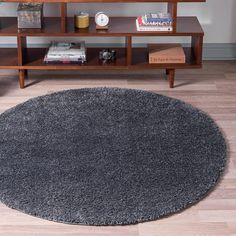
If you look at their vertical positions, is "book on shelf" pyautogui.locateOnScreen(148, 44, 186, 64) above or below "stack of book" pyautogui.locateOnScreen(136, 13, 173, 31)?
below

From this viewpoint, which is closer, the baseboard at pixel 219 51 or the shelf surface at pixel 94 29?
the shelf surface at pixel 94 29

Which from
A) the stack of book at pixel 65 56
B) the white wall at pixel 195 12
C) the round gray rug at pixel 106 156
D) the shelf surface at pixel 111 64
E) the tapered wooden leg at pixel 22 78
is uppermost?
the white wall at pixel 195 12

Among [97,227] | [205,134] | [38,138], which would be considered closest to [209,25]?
[205,134]

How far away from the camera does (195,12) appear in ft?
11.1

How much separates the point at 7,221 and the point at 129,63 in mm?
1190

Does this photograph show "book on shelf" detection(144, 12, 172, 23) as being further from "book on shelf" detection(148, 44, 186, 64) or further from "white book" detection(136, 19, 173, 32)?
"book on shelf" detection(148, 44, 186, 64)

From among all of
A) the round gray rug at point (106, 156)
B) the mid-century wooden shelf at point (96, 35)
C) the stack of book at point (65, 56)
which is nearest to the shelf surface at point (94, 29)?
the mid-century wooden shelf at point (96, 35)

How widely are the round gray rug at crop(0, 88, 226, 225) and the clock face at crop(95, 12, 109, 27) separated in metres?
0.31

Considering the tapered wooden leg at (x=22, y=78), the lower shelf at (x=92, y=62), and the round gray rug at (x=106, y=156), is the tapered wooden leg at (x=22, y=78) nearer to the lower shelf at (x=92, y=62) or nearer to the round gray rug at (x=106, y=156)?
the lower shelf at (x=92, y=62)

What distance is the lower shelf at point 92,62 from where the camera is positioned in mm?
3057

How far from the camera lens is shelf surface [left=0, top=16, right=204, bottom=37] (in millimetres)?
2986

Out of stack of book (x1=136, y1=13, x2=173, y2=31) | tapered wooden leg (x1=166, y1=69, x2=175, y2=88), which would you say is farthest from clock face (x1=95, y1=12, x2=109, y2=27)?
tapered wooden leg (x1=166, y1=69, x2=175, y2=88)

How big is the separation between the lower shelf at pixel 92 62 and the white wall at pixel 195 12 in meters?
0.21

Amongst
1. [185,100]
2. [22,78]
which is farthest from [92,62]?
[185,100]
